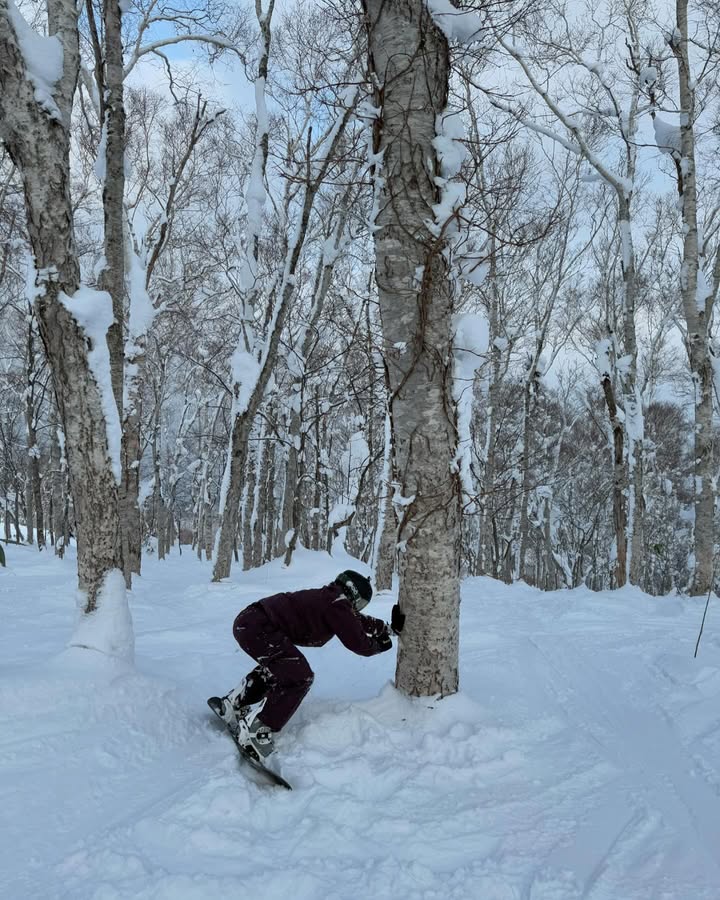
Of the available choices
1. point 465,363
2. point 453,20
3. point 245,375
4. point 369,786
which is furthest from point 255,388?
point 369,786

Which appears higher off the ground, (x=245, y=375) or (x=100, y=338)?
(x=245, y=375)

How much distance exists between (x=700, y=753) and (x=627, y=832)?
100 centimetres

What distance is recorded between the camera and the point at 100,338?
3.82m

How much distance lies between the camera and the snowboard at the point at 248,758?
2697 mm

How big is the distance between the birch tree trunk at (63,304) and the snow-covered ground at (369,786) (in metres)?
0.81

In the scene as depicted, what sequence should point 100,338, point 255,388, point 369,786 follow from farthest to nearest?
1. point 255,388
2. point 100,338
3. point 369,786

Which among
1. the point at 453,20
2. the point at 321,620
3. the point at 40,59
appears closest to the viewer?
the point at 321,620

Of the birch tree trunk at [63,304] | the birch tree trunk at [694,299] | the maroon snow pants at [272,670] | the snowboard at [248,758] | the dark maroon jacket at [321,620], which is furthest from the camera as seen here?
the birch tree trunk at [694,299]

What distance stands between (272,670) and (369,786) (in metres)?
0.78

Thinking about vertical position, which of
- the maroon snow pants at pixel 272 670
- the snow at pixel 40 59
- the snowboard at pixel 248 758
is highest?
the snow at pixel 40 59

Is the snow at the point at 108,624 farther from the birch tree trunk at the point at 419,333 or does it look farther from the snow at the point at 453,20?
the snow at the point at 453,20

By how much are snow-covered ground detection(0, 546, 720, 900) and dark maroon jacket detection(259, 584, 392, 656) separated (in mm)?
413

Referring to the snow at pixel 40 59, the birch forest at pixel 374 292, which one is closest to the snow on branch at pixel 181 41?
the birch forest at pixel 374 292

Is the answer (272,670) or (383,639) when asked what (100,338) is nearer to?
(272,670)
